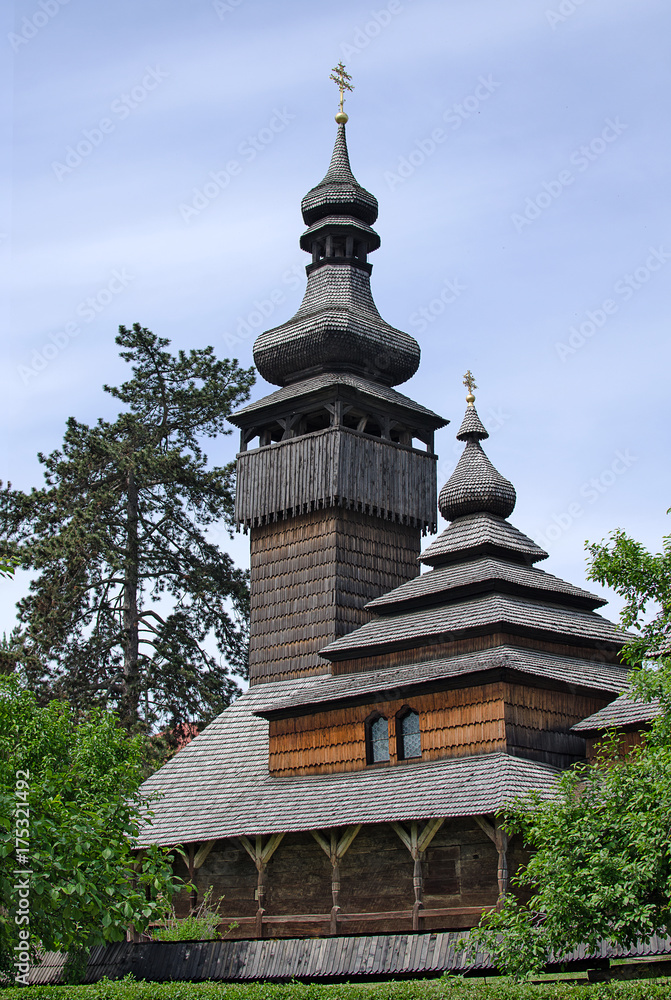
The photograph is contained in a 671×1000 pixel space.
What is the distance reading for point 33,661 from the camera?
35438 mm

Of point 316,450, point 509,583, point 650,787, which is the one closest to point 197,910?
point 509,583

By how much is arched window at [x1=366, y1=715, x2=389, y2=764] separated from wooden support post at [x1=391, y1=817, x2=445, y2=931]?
115 inches

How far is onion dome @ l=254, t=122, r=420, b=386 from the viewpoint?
33.3 m

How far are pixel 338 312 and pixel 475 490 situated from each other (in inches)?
312

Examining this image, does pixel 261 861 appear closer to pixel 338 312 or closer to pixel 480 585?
pixel 480 585

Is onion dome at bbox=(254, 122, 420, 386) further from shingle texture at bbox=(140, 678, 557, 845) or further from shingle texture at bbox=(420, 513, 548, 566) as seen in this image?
shingle texture at bbox=(140, 678, 557, 845)

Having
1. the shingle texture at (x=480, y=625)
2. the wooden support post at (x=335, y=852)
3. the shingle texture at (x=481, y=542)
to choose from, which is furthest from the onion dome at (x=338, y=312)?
the wooden support post at (x=335, y=852)

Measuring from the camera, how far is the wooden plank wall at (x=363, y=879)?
21.8 meters

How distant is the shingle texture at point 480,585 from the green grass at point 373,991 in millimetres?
10740

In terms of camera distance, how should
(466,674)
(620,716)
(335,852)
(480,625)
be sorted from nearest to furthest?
(620,716) → (466,674) → (335,852) → (480,625)

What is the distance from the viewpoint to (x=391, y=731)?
24312 mm

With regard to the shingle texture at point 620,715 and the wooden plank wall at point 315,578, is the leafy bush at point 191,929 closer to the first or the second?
the wooden plank wall at point 315,578

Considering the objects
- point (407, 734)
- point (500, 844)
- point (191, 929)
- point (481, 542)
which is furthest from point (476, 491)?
point (191, 929)

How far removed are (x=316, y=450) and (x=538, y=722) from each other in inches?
436
